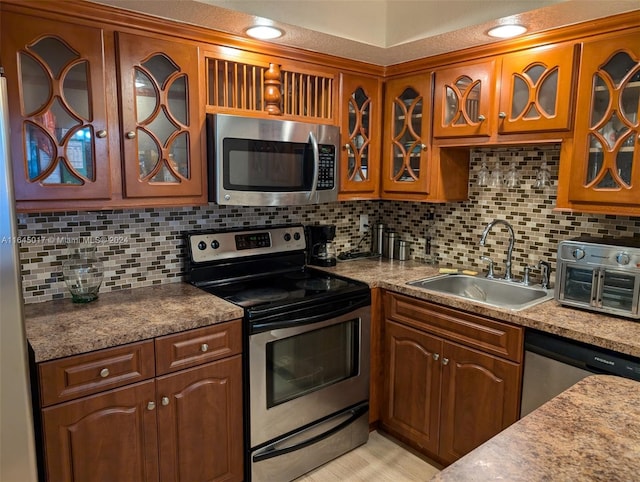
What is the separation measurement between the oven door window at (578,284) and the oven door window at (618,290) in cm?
6

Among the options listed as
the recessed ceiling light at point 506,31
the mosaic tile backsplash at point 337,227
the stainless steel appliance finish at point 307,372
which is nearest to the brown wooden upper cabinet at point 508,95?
the recessed ceiling light at point 506,31

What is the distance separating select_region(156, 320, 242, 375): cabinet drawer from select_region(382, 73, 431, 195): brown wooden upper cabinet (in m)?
1.34

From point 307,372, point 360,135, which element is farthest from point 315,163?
point 307,372

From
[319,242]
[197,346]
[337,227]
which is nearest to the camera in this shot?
[197,346]

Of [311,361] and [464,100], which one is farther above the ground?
[464,100]

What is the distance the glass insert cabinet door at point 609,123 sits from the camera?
1904 millimetres

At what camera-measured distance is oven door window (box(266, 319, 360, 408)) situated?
217 cm

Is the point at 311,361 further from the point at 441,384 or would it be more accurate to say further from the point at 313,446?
the point at 441,384

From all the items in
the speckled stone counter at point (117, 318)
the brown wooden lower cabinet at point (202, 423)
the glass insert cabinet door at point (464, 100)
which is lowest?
the brown wooden lower cabinet at point (202, 423)

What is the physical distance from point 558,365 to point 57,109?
2206 mm

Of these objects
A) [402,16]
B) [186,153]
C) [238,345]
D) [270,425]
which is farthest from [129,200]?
[402,16]

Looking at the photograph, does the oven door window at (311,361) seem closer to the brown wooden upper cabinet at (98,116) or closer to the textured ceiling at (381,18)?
the brown wooden upper cabinet at (98,116)

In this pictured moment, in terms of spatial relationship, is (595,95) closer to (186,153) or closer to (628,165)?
(628,165)

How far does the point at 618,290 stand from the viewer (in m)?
1.90
